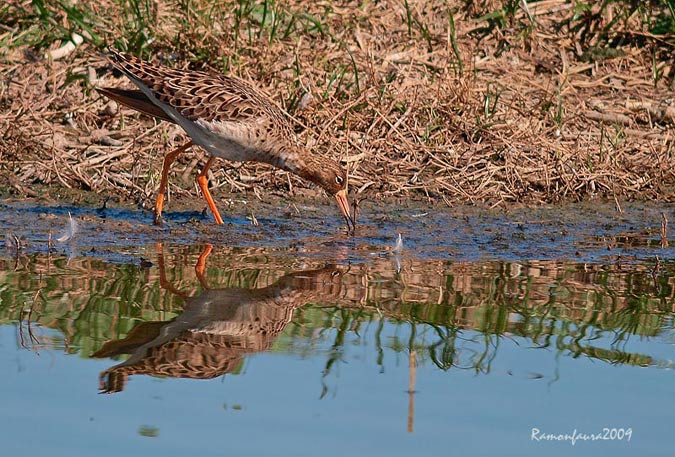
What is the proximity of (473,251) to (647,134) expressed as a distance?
9.90ft

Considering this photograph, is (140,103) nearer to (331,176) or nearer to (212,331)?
(331,176)

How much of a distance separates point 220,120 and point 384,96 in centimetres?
205

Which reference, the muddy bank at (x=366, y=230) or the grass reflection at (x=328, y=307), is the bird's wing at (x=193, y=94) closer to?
the muddy bank at (x=366, y=230)

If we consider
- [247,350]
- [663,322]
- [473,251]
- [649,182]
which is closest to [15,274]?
[247,350]

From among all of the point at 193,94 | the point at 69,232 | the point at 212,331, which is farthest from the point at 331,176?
the point at 212,331

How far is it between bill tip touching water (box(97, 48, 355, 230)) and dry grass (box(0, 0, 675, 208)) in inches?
27.4

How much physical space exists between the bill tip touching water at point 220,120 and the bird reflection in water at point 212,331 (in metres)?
1.56

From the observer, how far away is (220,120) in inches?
304

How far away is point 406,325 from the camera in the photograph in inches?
218

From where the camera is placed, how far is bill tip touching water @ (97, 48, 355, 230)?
25.4ft

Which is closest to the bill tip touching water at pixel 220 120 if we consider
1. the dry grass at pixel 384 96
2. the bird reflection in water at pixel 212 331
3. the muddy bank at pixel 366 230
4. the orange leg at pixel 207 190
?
the orange leg at pixel 207 190

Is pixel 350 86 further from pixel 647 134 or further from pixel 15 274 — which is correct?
pixel 15 274

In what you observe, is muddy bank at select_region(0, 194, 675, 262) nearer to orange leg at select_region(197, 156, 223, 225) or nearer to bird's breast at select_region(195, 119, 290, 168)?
orange leg at select_region(197, 156, 223, 225)

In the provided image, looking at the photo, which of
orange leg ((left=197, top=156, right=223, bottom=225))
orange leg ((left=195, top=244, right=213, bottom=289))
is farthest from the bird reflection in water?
orange leg ((left=197, top=156, right=223, bottom=225))
